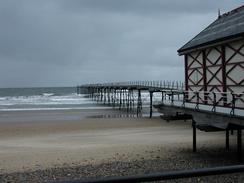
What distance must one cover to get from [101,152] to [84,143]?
3609 millimetres

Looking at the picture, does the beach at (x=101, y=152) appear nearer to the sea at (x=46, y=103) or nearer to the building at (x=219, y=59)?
the building at (x=219, y=59)

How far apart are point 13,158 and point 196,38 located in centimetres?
1147

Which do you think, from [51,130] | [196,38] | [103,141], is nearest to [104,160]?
[103,141]

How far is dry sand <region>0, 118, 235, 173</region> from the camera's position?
1563 cm

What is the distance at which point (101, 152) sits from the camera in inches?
683

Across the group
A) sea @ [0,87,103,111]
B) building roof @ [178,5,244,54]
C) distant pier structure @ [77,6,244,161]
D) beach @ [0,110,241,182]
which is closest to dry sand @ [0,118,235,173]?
beach @ [0,110,241,182]

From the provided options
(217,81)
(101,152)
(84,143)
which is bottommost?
(84,143)

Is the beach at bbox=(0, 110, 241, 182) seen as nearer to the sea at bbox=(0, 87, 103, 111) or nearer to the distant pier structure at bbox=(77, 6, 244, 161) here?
the distant pier structure at bbox=(77, 6, 244, 161)

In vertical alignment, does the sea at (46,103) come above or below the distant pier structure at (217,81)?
below

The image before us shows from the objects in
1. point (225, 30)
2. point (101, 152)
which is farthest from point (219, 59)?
point (101, 152)

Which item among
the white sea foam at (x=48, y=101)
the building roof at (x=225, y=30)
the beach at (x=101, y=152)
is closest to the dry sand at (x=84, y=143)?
the beach at (x=101, y=152)

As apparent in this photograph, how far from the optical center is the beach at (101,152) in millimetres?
13133

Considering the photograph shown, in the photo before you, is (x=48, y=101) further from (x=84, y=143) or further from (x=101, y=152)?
(x=101, y=152)

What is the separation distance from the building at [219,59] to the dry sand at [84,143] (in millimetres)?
2934
